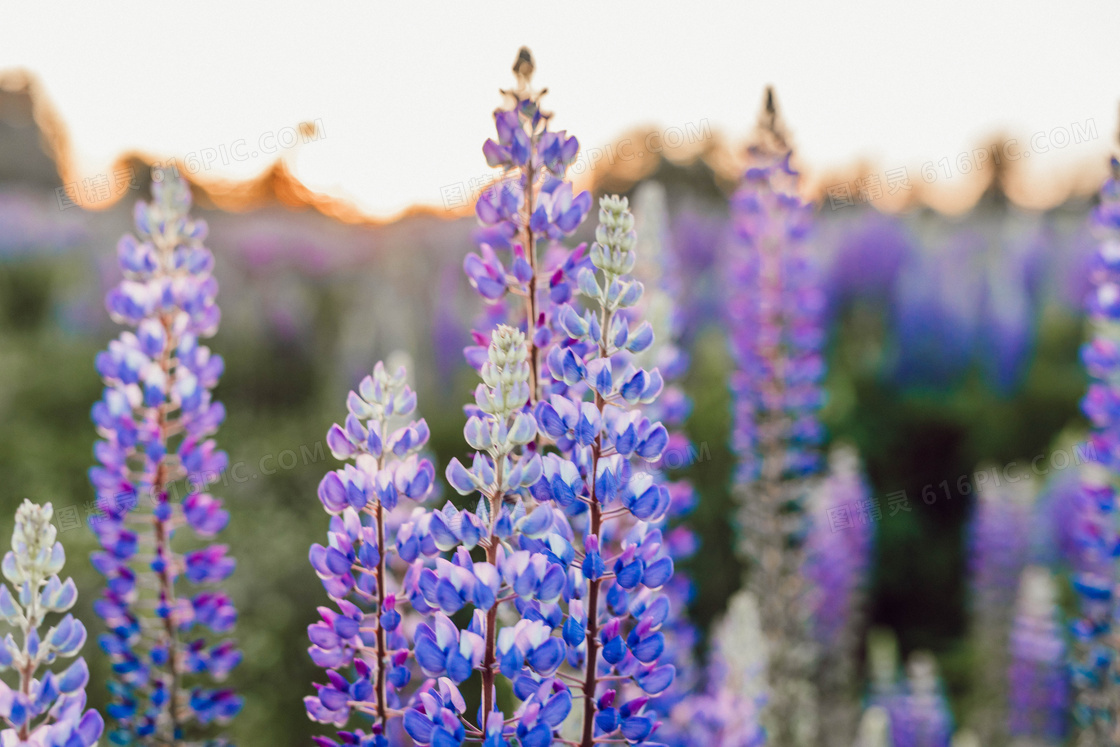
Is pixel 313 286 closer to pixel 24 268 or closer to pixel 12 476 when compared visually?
pixel 24 268

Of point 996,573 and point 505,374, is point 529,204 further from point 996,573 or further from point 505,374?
Answer: point 996,573

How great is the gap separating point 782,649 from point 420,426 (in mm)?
2488

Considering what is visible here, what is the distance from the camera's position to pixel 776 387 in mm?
3229

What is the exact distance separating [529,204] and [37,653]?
2.74 ft

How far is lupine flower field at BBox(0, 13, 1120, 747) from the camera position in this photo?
0.97m

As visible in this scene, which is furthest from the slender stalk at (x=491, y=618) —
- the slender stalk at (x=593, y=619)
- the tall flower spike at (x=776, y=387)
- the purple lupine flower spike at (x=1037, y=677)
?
the purple lupine flower spike at (x=1037, y=677)

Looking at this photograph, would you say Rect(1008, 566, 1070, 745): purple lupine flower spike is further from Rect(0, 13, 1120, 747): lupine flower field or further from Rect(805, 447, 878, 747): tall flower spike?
Rect(805, 447, 878, 747): tall flower spike

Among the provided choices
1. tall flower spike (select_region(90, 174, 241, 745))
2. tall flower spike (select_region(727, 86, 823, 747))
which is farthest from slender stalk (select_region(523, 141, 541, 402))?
tall flower spike (select_region(727, 86, 823, 747))

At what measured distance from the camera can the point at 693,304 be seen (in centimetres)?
748

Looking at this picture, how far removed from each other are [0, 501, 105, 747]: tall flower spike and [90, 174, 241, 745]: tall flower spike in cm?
35

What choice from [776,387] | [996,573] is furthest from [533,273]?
[996,573]

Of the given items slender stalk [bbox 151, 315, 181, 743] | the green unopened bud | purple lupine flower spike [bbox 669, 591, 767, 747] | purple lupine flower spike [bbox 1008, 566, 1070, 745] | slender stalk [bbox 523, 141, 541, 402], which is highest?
slender stalk [bbox 523, 141, 541, 402]

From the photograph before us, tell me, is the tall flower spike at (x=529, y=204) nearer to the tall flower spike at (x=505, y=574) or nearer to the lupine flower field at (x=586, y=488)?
the lupine flower field at (x=586, y=488)

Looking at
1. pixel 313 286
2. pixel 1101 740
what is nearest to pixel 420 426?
pixel 1101 740
